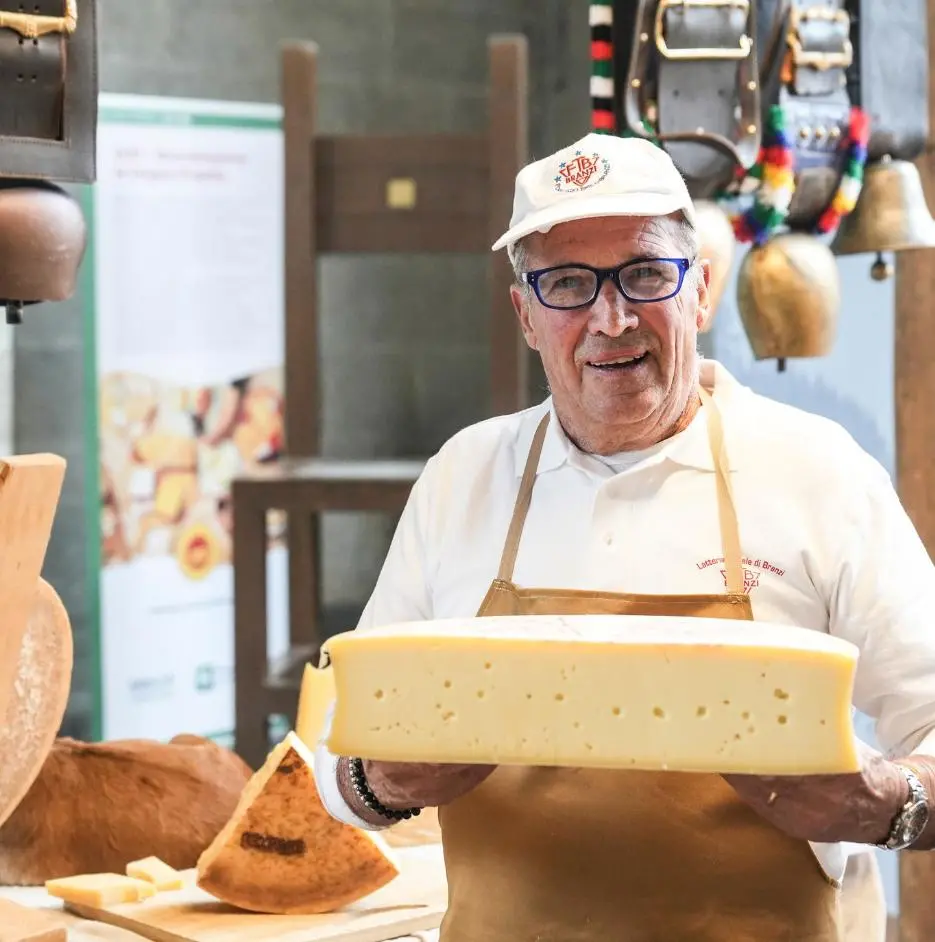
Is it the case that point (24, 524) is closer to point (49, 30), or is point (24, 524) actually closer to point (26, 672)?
point (26, 672)

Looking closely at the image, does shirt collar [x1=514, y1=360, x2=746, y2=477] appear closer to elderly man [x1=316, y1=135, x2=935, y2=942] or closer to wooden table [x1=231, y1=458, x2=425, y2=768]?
elderly man [x1=316, y1=135, x2=935, y2=942]

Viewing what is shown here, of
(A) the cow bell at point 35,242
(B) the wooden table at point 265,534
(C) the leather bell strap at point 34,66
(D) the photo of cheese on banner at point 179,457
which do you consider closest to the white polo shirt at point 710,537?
(A) the cow bell at point 35,242

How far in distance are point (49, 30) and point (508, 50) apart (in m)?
1.37

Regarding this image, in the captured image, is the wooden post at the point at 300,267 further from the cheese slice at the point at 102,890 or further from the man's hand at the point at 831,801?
the man's hand at the point at 831,801

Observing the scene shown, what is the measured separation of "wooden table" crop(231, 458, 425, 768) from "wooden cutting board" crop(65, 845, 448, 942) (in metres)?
1.17

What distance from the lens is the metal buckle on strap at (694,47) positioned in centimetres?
248

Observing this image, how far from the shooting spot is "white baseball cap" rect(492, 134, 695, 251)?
162 cm

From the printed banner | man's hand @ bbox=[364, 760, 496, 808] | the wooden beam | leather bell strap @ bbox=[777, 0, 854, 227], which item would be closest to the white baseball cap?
man's hand @ bbox=[364, 760, 496, 808]

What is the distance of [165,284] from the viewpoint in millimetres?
4219

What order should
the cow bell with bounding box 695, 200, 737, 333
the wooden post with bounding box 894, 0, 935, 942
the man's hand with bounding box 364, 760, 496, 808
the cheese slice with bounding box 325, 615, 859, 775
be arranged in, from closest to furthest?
1. the cheese slice with bounding box 325, 615, 859, 775
2. the man's hand with bounding box 364, 760, 496, 808
3. the cow bell with bounding box 695, 200, 737, 333
4. the wooden post with bounding box 894, 0, 935, 942

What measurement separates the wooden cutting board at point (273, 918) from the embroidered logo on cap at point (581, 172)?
0.90 m

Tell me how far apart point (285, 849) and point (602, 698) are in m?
0.69

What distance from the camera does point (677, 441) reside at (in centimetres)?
174

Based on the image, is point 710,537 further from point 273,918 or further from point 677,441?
point 273,918
